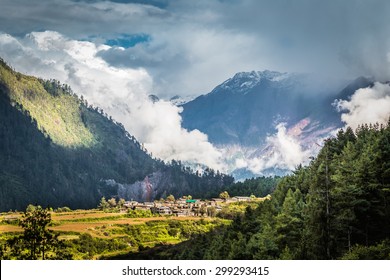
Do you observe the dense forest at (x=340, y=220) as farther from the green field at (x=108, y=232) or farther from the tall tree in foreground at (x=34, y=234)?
the tall tree in foreground at (x=34, y=234)

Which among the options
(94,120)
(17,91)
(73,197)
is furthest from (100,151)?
(73,197)

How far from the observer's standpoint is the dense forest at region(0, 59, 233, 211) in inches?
3334

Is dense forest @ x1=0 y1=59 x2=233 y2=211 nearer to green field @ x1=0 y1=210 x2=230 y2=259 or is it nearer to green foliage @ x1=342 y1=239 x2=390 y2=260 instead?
green field @ x1=0 y1=210 x2=230 y2=259

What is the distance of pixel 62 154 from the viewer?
10219 cm

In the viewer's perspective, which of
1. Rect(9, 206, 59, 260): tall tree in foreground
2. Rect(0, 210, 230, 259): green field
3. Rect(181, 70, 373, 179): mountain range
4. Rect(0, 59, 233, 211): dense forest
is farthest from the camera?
Rect(0, 59, 233, 211): dense forest

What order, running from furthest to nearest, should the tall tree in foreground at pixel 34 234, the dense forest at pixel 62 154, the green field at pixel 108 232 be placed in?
the dense forest at pixel 62 154 → the green field at pixel 108 232 → the tall tree in foreground at pixel 34 234

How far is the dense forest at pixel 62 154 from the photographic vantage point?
3334 inches

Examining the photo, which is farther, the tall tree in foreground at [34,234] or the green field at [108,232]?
the green field at [108,232]

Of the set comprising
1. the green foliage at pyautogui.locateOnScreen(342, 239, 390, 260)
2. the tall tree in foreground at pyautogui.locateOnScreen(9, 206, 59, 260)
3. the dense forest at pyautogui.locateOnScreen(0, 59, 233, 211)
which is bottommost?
the green foliage at pyautogui.locateOnScreen(342, 239, 390, 260)

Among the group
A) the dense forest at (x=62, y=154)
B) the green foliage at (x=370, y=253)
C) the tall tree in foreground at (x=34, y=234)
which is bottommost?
the green foliage at (x=370, y=253)

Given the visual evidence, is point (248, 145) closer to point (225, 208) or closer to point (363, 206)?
point (225, 208)

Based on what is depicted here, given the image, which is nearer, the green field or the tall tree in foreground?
the tall tree in foreground

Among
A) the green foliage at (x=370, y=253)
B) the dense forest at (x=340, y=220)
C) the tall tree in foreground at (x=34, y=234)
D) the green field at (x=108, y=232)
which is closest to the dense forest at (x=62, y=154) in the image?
the green field at (x=108, y=232)

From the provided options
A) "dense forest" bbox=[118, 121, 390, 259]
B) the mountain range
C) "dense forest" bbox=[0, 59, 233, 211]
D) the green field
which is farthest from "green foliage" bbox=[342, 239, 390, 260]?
"dense forest" bbox=[0, 59, 233, 211]
